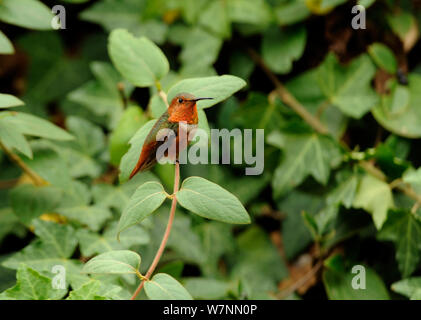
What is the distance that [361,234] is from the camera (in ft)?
4.68

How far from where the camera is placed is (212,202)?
847 mm

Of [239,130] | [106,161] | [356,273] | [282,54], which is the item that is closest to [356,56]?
[282,54]

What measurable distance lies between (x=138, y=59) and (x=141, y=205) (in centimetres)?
46

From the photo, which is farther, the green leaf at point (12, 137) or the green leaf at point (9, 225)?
the green leaf at point (9, 225)

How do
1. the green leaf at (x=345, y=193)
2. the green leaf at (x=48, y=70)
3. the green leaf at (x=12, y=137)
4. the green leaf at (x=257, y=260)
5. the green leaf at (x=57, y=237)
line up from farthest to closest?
the green leaf at (x=48, y=70)
the green leaf at (x=257, y=260)
the green leaf at (x=345, y=193)
the green leaf at (x=57, y=237)
the green leaf at (x=12, y=137)

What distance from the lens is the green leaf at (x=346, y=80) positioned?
1.50m

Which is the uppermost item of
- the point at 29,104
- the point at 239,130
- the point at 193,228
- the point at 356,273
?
the point at 29,104

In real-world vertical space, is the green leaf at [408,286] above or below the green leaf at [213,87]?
below

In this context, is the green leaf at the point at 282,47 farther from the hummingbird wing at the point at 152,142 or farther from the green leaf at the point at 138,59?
the hummingbird wing at the point at 152,142

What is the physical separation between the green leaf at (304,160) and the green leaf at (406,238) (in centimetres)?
24

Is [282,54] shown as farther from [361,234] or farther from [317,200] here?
[361,234]

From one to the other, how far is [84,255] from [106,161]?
0.40 metres

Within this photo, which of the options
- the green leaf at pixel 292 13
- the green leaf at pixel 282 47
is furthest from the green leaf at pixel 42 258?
the green leaf at pixel 292 13

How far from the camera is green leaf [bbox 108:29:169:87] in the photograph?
112cm
